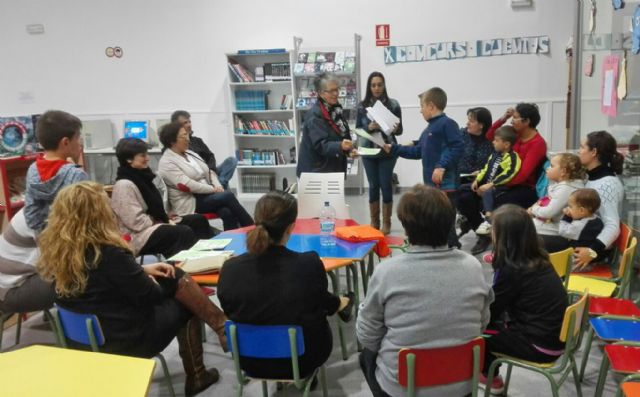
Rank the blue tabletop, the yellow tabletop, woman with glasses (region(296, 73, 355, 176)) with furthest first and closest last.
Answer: woman with glasses (region(296, 73, 355, 176)) < the blue tabletop < the yellow tabletop

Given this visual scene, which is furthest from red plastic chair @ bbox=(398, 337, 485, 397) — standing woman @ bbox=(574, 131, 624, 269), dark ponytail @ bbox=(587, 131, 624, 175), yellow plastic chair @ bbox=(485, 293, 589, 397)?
dark ponytail @ bbox=(587, 131, 624, 175)

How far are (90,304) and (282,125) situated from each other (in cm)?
525

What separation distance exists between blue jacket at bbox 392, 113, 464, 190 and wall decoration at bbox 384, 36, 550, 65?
302cm

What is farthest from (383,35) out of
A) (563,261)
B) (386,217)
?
(563,261)

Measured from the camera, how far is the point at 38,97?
26.5ft

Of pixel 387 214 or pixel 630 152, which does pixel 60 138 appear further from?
pixel 630 152

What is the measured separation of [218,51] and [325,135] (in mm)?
3759

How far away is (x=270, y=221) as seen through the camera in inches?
83.0

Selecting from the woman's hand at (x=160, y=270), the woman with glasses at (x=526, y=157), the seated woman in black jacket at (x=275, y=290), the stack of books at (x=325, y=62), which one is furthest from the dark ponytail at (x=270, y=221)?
the stack of books at (x=325, y=62)

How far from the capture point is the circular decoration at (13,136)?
4.38 meters

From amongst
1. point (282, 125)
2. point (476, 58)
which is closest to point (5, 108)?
point (282, 125)

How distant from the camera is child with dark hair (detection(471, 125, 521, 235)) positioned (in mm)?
4117

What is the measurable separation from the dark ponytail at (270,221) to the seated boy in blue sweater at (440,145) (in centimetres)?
209

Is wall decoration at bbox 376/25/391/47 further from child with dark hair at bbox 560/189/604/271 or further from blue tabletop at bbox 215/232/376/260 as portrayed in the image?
blue tabletop at bbox 215/232/376/260
